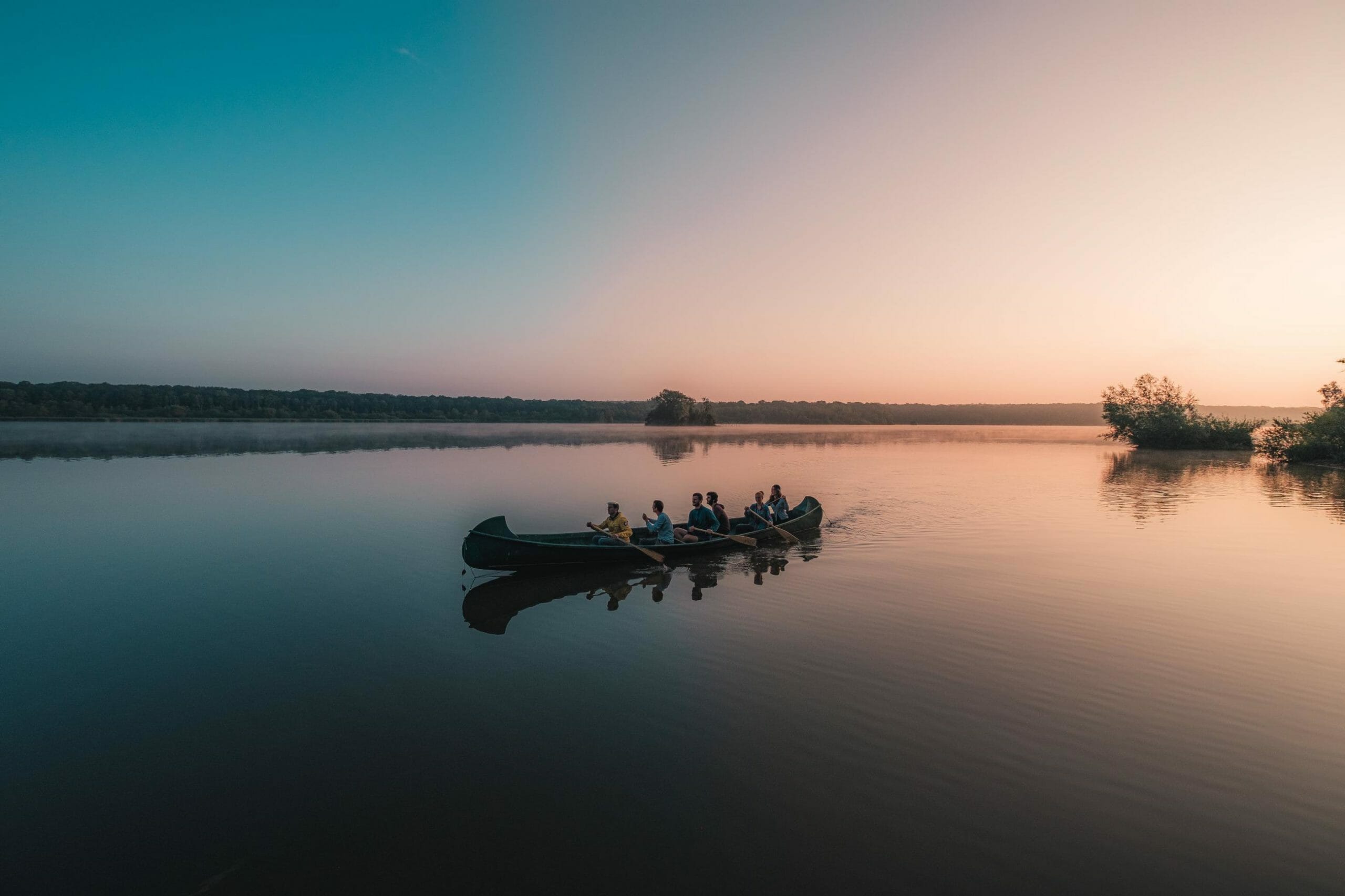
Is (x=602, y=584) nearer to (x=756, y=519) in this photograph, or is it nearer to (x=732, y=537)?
(x=732, y=537)

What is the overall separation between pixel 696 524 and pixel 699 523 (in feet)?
0.29

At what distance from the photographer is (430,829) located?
16.8 ft

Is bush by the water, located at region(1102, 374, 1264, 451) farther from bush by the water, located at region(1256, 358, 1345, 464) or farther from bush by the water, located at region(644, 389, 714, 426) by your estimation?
bush by the water, located at region(644, 389, 714, 426)

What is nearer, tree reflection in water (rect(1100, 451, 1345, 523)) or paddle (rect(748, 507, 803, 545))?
paddle (rect(748, 507, 803, 545))

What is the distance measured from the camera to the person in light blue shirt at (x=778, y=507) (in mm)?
18031

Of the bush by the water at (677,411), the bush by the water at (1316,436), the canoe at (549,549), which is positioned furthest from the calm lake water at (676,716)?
the bush by the water at (677,411)

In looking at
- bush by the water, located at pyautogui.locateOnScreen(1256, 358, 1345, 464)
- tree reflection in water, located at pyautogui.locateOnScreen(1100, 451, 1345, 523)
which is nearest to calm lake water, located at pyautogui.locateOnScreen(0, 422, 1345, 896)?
tree reflection in water, located at pyautogui.locateOnScreen(1100, 451, 1345, 523)

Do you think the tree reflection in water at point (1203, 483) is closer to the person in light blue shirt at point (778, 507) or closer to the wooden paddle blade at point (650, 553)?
the person in light blue shirt at point (778, 507)

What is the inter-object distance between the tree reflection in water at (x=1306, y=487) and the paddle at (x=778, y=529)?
691 inches

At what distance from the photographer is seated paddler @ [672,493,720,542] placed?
15.6 metres

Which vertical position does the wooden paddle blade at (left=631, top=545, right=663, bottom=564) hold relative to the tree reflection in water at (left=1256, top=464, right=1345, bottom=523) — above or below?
below

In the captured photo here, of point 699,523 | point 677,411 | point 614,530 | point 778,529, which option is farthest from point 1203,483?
point 677,411

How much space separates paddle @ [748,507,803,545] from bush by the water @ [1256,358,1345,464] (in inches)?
1530

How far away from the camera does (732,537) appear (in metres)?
15.8
